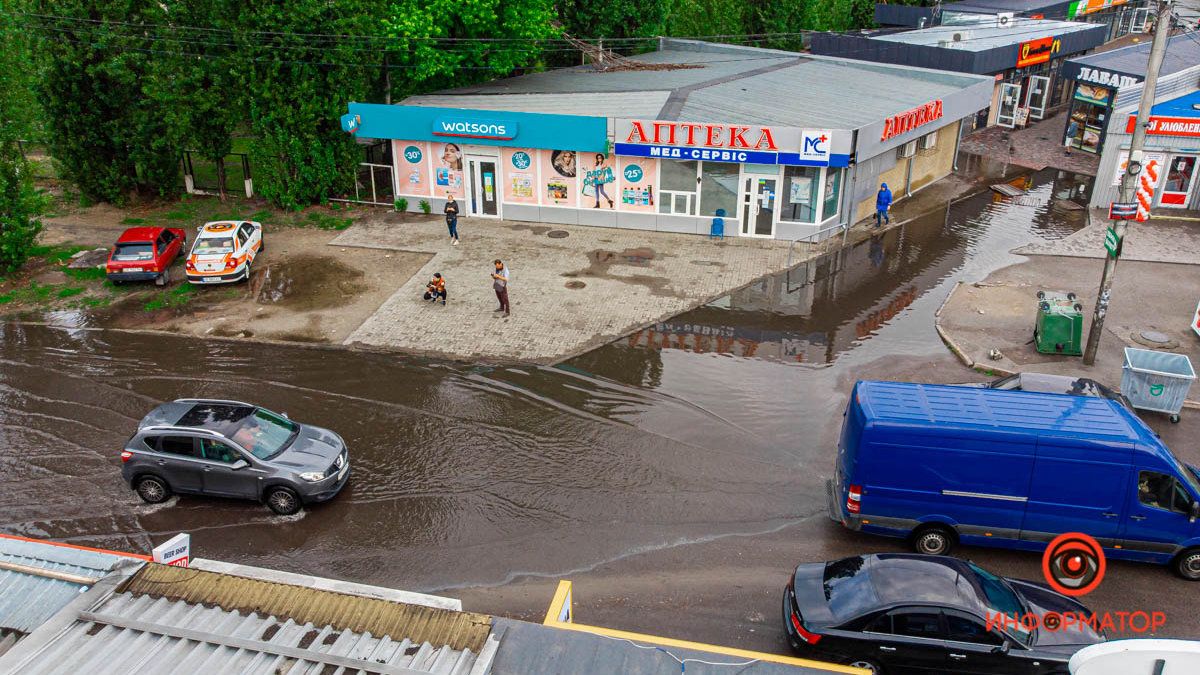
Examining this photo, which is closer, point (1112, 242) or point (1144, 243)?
point (1112, 242)

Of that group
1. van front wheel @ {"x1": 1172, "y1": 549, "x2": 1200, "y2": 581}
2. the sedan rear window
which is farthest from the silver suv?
van front wheel @ {"x1": 1172, "y1": 549, "x2": 1200, "y2": 581}

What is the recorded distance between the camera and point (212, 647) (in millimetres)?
6242

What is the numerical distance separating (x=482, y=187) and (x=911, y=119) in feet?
46.0

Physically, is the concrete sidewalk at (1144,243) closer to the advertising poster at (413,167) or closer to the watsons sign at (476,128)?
the watsons sign at (476,128)

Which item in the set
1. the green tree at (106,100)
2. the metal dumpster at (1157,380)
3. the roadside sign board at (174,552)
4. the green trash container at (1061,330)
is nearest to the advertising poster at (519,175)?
the green tree at (106,100)

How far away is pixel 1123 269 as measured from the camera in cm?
2397

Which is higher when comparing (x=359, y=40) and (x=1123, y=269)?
(x=359, y=40)

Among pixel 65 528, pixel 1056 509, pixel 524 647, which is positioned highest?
pixel 524 647

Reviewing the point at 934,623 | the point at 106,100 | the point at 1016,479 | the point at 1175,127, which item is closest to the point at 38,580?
the point at 934,623

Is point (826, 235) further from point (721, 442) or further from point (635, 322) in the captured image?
point (721, 442)

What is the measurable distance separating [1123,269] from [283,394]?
73.6 ft

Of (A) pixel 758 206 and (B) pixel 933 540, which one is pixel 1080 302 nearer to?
(A) pixel 758 206

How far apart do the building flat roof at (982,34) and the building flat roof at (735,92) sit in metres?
6.54

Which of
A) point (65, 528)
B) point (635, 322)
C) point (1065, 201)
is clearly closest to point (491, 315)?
point (635, 322)
